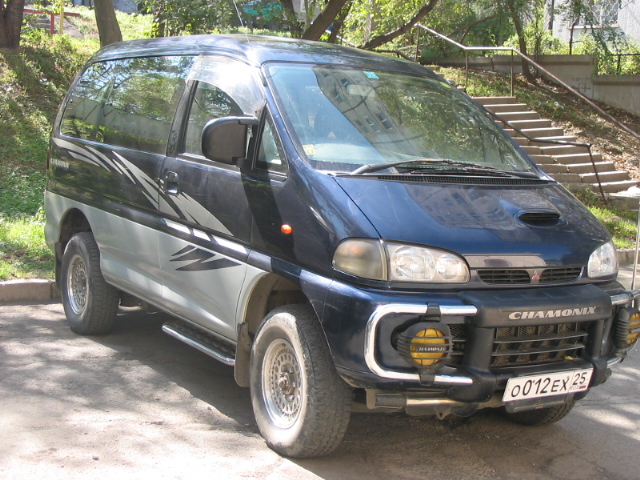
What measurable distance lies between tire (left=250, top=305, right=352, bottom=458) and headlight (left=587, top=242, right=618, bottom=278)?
56.3 inches

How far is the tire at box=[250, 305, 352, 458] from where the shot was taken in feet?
13.0

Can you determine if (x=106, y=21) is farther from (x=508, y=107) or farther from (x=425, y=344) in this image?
(x=425, y=344)

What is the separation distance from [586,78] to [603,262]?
1492 cm

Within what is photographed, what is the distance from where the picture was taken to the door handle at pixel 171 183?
16.4ft

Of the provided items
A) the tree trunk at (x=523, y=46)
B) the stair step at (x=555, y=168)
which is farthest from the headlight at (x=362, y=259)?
the tree trunk at (x=523, y=46)

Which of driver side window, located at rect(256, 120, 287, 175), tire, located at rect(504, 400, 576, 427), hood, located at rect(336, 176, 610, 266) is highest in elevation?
driver side window, located at rect(256, 120, 287, 175)

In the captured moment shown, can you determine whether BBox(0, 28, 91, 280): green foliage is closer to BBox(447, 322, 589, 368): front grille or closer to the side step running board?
the side step running board

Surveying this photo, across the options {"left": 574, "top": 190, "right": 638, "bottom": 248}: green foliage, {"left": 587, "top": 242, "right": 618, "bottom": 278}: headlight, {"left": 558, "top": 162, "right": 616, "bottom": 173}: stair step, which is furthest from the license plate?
{"left": 558, "top": 162, "right": 616, "bottom": 173}: stair step

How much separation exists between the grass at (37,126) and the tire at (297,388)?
3860 mm

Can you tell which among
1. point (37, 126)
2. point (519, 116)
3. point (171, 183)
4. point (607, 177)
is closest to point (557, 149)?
point (607, 177)

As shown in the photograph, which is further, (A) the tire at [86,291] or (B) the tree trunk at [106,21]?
(B) the tree trunk at [106,21]

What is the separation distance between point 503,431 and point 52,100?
34.3 feet

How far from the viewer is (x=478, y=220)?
402cm

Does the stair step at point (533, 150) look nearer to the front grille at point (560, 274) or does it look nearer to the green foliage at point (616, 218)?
the green foliage at point (616, 218)
